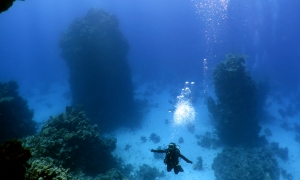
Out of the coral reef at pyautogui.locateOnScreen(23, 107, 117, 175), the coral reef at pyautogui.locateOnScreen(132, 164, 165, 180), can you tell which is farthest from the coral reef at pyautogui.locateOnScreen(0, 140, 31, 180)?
the coral reef at pyautogui.locateOnScreen(132, 164, 165, 180)

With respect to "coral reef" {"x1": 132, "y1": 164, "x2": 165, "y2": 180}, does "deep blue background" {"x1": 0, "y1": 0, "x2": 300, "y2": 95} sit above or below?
above

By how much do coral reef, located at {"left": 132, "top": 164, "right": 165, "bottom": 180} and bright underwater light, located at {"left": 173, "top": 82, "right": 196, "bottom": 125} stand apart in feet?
32.6

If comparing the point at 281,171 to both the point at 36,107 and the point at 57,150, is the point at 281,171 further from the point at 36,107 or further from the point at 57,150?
the point at 36,107

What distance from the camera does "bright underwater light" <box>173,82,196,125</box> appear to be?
101 feet

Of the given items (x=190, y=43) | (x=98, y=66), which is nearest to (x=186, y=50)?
(x=190, y=43)

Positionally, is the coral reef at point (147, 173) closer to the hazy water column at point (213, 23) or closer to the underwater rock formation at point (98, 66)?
the underwater rock formation at point (98, 66)

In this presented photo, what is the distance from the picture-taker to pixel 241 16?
107375 millimetres

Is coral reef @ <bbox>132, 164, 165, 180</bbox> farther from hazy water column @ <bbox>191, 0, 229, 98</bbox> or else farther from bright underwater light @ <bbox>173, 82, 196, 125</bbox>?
hazy water column @ <bbox>191, 0, 229, 98</bbox>

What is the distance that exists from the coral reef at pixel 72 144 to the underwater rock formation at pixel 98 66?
1030 cm

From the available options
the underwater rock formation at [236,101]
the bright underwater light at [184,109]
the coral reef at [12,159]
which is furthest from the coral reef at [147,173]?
the coral reef at [12,159]

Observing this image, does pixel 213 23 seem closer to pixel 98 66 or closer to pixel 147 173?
pixel 98 66

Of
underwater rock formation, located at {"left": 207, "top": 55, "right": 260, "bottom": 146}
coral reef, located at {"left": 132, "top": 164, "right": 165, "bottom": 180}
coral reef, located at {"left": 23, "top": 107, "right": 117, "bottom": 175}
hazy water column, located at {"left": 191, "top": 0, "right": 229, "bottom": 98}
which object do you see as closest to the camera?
coral reef, located at {"left": 23, "top": 107, "right": 117, "bottom": 175}

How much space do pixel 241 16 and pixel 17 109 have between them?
11498cm

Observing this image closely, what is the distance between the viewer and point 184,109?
34.8 meters
